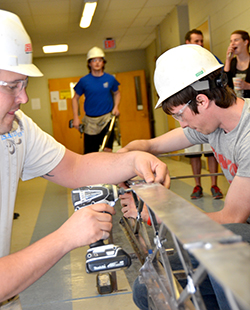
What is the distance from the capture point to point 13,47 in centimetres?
125

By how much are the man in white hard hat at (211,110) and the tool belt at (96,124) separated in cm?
367

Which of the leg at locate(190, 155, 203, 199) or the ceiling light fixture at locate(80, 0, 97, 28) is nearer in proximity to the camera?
the leg at locate(190, 155, 203, 199)

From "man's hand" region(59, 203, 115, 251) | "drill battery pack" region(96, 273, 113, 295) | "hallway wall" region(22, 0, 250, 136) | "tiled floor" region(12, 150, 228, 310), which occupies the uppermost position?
"hallway wall" region(22, 0, 250, 136)

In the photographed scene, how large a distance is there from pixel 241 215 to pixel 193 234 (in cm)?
105

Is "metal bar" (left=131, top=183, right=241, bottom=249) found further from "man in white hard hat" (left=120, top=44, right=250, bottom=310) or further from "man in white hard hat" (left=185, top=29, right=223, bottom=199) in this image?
"man in white hard hat" (left=185, top=29, right=223, bottom=199)

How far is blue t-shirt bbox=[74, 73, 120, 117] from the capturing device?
5520 mm

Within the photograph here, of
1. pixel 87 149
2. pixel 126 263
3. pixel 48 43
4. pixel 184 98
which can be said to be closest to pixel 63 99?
pixel 48 43

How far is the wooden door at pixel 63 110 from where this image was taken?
11.7 m

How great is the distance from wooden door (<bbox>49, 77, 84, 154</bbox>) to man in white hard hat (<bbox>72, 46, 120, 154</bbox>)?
6146mm

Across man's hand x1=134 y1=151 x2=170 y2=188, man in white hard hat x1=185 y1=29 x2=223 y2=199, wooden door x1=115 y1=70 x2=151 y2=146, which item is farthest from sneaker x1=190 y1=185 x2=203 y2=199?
wooden door x1=115 y1=70 x2=151 y2=146

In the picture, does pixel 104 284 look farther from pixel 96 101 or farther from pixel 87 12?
pixel 87 12

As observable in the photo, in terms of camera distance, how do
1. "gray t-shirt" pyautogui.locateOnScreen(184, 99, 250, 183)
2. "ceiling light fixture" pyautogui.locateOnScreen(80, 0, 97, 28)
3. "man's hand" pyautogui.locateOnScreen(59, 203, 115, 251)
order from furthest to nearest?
"ceiling light fixture" pyautogui.locateOnScreen(80, 0, 97, 28) < "gray t-shirt" pyautogui.locateOnScreen(184, 99, 250, 183) < "man's hand" pyautogui.locateOnScreen(59, 203, 115, 251)

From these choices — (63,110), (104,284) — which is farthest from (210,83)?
(63,110)

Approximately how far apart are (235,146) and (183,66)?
427 mm
